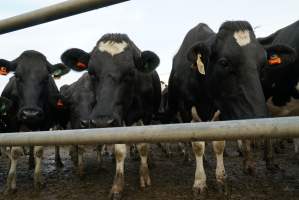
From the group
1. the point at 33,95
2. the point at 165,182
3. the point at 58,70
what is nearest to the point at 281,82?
the point at 165,182

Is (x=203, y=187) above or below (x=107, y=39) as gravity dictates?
below

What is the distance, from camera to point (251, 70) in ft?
17.1

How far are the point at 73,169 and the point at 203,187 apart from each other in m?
3.81

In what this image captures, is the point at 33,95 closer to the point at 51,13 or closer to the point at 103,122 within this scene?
the point at 103,122

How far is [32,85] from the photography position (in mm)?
7352

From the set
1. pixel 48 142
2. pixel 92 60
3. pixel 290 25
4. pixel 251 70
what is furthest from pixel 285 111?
pixel 48 142

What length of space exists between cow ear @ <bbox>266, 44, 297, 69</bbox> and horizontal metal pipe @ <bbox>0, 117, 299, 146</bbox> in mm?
4670

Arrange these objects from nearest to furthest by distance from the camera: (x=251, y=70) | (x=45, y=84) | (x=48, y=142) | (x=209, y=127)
→ 1. (x=209, y=127)
2. (x=48, y=142)
3. (x=251, y=70)
4. (x=45, y=84)

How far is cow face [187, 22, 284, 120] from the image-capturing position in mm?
5055

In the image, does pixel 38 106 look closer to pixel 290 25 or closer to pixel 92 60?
pixel 92 60

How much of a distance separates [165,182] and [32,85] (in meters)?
2.84

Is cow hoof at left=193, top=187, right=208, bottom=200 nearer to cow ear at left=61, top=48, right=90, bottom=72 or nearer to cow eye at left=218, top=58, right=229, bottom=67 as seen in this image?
cow eye at left=218, top=58, right=229, bottom=67

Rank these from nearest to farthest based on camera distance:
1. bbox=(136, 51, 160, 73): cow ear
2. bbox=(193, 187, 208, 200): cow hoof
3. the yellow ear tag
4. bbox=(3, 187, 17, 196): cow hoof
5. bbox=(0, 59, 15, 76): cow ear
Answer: bbox=(193, 187, 208, 200): cow hoof → the yellow ear tag → bbox=(3, 187, 17, 196): cow hoof → bbox=(136, 51, 160, 73): cow ear → bbox=(0, 59, 15, 76): cow ear

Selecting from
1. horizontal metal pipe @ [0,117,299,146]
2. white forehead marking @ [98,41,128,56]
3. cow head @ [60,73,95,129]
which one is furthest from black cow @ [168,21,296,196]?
horizontal metal pipe @ [0,117,299,146]
